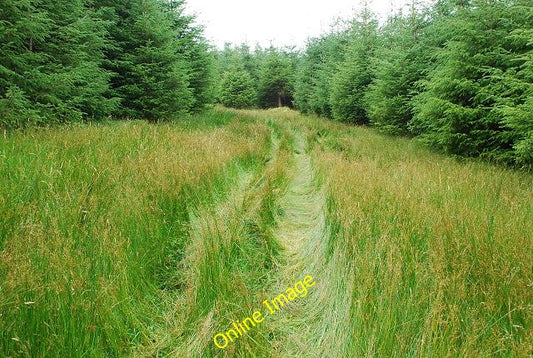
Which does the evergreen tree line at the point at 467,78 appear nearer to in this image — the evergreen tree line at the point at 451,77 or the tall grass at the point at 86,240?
the evergreen tree line at the point at 451,77

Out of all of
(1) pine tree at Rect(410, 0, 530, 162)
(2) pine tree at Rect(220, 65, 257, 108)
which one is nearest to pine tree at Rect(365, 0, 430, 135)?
(1) pine tree at Rect(410, 0, 530, 162)

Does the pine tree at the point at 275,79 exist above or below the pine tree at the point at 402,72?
above

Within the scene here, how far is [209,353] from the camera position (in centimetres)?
168

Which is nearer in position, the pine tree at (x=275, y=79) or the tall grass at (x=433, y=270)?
the tall grass at (x=433, y=270)

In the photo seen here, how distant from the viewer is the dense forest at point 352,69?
203 inches

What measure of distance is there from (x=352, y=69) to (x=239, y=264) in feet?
48.4

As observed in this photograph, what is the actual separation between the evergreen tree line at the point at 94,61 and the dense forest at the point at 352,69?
34mm

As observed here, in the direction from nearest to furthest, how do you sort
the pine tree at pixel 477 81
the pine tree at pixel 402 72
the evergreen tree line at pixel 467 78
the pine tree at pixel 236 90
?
the evergreen tree line at pixel 467 78, the pine tree at pixel 477 81, the pine tree at pixel 402 72, the pine tree at pixel 236 90

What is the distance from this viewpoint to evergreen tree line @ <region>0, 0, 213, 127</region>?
498cm

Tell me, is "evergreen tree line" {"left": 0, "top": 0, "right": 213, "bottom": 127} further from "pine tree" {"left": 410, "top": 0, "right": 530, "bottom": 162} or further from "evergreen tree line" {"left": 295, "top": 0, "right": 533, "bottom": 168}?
"pine tree" {"left": 410, "top": 0, "right": 530, "bottom": 162}

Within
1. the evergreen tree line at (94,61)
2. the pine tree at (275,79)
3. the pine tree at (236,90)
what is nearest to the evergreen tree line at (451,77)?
the evergreen tree line at (94,61)

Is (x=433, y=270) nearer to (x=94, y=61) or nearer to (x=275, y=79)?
(x=94, y=61)

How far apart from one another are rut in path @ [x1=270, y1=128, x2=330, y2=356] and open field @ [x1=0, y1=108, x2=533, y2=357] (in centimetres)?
2

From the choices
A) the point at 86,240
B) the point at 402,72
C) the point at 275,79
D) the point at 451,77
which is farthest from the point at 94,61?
the point at 275,79
